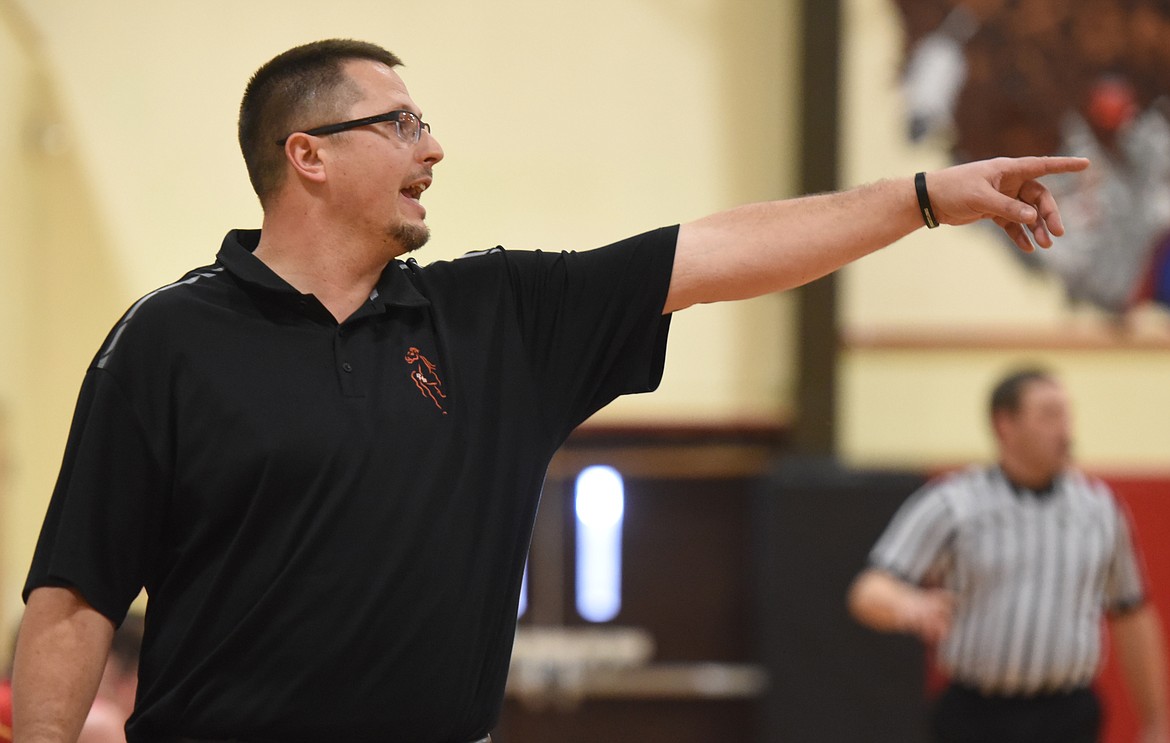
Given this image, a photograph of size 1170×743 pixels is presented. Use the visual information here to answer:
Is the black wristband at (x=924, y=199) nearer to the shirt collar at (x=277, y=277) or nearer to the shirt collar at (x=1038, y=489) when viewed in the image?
the shirt collar at (x=277, y=277)

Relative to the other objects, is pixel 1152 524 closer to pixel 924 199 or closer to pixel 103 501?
pixel 924 199

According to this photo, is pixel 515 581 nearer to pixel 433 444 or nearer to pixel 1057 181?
pixel 433 444

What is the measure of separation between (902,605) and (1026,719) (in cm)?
57

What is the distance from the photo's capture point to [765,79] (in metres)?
7.05

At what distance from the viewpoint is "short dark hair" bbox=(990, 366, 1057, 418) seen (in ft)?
15.3

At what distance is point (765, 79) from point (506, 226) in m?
1.54

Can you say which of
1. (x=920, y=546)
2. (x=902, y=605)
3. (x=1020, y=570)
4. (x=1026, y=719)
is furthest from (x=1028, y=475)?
(x=1026, y=719)

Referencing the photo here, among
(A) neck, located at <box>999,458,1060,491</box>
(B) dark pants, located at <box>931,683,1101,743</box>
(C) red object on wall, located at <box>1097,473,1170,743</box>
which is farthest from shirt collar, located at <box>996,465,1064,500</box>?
(C) red object on wall, located at <box>1097,473,1170,743</box>

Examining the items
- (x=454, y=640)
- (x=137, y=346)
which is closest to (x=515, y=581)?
(x=454, y=640)

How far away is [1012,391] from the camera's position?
15.4ft

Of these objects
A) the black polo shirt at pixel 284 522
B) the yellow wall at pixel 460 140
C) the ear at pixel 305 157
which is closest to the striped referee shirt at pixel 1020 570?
the yellow wall at pixel 460 140

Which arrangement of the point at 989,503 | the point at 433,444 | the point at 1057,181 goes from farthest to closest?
the point at 1057,181 < the point at 989,503 < the point at 433,444

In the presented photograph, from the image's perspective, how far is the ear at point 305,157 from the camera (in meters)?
2.12

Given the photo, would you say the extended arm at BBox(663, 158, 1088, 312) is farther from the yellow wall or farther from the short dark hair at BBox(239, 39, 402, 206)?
the yellow wall
